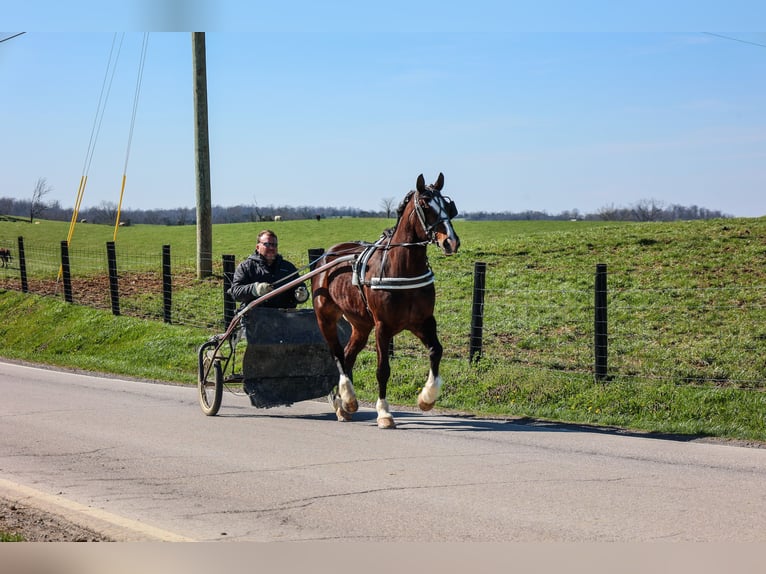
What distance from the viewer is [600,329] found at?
13477 mm

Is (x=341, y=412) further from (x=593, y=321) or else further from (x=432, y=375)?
(x=593, y=321)

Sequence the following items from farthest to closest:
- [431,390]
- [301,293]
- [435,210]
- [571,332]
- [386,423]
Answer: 1. [571,332]
2. [301,293]
3. [386,423]
4. [431,390]
5. [435,210]

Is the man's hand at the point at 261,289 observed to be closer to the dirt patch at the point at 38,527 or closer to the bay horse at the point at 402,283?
the bay horse at the point at 402,283

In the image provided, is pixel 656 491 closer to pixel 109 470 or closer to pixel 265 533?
pixel 265 533

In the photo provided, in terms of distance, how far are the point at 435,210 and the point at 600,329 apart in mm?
4641

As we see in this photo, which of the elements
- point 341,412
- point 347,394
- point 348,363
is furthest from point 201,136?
point 347,394

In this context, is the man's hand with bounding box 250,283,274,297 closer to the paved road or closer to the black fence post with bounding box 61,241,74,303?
the paved road

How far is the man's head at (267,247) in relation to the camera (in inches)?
473

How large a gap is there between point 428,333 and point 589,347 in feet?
20.7

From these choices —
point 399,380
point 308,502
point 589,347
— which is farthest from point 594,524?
point 589,347

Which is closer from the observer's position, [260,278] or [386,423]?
[386,423]

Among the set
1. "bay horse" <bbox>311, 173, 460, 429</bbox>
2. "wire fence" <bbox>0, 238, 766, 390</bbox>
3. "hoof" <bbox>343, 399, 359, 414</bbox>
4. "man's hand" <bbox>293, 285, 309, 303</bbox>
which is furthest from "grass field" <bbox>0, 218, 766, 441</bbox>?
"man's hand" <bbox>293, 285, 309, 303</bbox>

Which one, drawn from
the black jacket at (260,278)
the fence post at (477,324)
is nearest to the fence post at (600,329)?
the fence post at (477,324)

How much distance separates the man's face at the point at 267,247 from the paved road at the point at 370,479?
1928 millimetres
